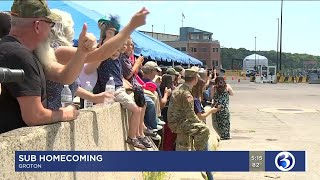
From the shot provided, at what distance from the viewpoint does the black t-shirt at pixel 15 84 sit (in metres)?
3.14

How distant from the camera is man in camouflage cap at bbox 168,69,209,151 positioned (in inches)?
300

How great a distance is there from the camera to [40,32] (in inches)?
135

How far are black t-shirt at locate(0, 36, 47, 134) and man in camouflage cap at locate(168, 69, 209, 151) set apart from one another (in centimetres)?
444

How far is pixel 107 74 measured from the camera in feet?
20.7

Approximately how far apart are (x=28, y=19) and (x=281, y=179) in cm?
614

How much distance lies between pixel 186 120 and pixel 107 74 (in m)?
1.87

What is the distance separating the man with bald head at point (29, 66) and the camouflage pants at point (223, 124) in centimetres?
988

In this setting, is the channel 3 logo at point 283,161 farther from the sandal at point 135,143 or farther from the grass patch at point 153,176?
the sandal at point 135,143

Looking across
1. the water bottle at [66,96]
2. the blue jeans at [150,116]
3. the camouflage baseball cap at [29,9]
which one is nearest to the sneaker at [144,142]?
the blue jeans at [150,116]

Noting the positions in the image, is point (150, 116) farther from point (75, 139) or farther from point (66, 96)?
point (75, 139)

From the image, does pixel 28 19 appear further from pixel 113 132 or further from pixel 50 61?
pixel 113 132

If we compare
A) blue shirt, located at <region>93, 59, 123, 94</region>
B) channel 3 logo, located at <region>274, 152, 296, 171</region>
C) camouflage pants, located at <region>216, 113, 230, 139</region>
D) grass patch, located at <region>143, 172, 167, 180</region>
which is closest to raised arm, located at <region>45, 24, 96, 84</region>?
channel 3 logo, located at <region>274, 152, 296, 171</region>

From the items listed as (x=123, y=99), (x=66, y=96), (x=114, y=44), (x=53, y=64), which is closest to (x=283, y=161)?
(x=114, y=44)

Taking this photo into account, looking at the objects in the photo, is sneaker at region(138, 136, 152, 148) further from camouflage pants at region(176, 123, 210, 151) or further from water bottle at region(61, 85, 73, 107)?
water bottle at region(61, 85, 73, 107)
